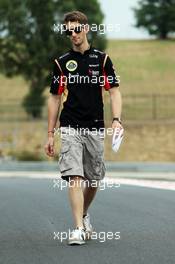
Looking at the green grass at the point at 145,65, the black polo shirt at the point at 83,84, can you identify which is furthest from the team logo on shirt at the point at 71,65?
the green grass at the point at 145,65

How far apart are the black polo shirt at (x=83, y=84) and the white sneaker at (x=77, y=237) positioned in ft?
3.28

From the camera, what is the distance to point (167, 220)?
1063 centimetres

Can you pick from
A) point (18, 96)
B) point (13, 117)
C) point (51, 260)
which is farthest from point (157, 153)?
point (51, 260)

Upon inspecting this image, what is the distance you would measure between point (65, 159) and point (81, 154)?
168 mm

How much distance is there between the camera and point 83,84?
28.2 feet

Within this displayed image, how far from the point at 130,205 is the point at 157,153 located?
1318 inches

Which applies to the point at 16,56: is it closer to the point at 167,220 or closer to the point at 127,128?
the point at 127,128

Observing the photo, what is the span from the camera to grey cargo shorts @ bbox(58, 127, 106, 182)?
335 inches

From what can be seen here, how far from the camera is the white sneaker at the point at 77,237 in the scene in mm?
8367

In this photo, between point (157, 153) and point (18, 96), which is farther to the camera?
point (18, 96)

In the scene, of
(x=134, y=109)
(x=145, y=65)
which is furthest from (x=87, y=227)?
(x=145, y=65)

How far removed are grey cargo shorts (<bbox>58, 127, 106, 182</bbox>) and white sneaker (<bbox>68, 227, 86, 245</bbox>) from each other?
1.67 ft

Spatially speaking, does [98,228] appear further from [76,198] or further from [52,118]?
[52,118]

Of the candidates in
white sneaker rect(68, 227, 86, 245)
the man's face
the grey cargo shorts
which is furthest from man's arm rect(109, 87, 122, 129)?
white sneaker rect(68, 227, 86, 245)
